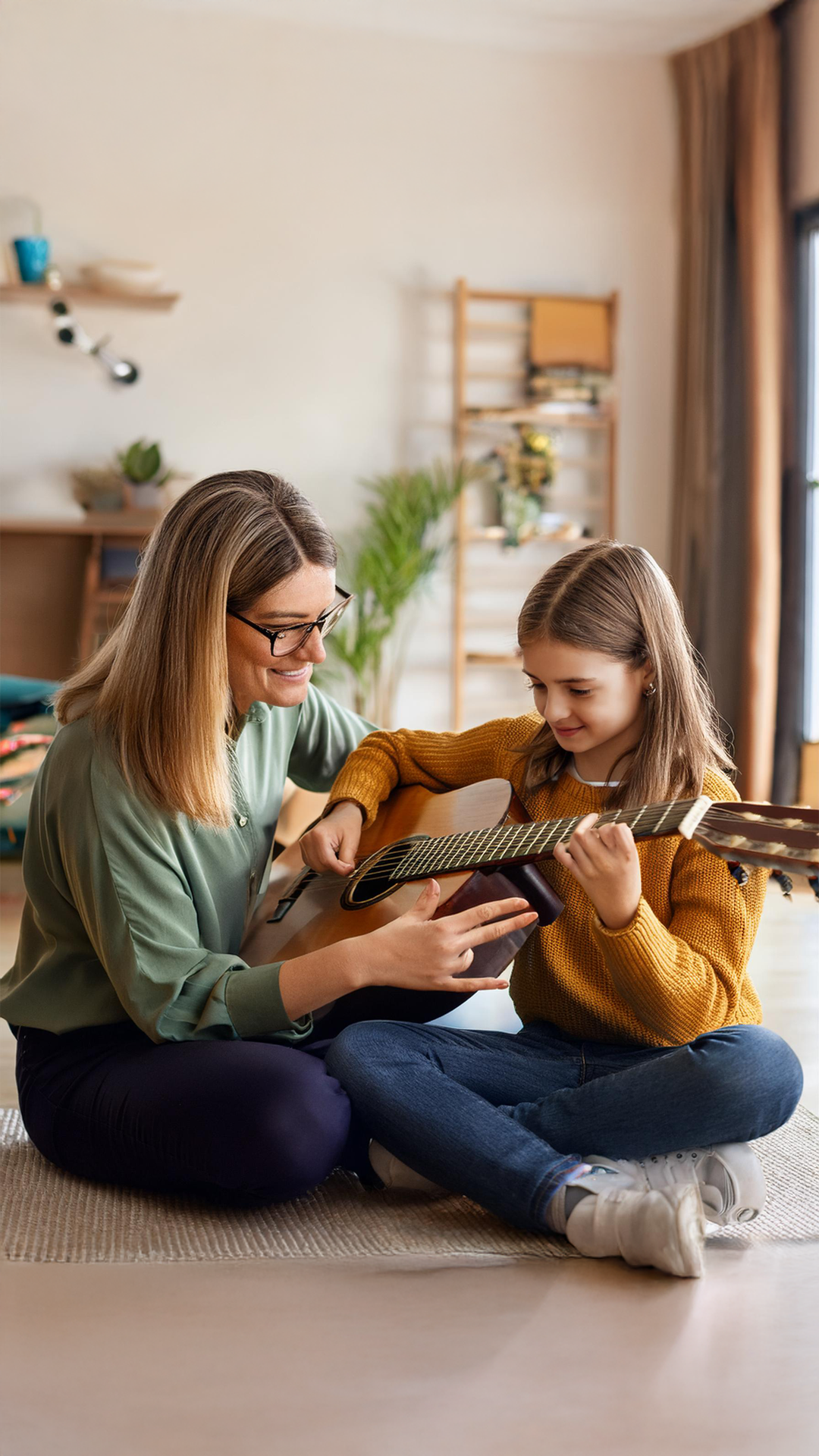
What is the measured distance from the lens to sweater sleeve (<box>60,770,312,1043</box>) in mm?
A: 1439

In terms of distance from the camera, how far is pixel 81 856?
57.5 inches

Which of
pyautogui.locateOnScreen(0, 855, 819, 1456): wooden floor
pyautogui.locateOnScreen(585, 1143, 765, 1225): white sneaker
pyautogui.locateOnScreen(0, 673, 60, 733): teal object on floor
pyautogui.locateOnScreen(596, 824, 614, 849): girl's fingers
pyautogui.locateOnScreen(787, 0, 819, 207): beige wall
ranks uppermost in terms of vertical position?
pyautogui.locateOnScreen(787, 0, 819, 207): beige wall

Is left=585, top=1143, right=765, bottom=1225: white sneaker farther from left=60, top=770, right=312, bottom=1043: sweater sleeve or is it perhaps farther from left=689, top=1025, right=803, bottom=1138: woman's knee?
left=60, top=770, right=312, bottom=1043: sweater sleeve

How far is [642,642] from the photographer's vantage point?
1.62 meters

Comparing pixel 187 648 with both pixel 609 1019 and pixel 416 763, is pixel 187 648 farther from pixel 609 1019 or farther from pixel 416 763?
pixel 609 1019

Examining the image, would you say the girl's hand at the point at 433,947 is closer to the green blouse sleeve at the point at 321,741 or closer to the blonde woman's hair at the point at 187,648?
the blonde woman's hair at the point at 187,648

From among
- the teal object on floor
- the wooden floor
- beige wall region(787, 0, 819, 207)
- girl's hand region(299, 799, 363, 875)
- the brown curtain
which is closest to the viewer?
the wooden floor

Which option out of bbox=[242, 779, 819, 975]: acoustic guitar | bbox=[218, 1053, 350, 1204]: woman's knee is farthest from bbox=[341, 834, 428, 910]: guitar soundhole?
bbox=[218, 1053, 350, 1204]: woman's knee

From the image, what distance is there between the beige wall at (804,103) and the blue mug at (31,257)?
258 cm

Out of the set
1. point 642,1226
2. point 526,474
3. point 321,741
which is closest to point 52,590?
point 526,474

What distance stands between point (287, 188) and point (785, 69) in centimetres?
178

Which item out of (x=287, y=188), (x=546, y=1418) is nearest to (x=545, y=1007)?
(x=546, y=1418)

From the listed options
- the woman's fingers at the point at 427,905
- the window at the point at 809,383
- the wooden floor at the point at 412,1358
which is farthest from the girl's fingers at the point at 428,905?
the window at the point at 809,383

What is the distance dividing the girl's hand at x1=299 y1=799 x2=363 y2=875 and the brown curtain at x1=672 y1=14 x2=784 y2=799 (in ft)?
9.52
